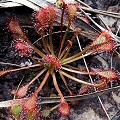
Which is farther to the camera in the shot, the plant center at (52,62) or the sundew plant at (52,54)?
the plant center at (52,62)

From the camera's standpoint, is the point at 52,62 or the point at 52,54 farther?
the point at 52,54

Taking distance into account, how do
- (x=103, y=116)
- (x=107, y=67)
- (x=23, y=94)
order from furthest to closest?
(x=107, y=67) < (x=103, y=116) < (x=23, y=94)

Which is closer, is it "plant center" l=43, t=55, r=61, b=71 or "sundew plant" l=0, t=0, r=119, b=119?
"sundew plant" l=0, t=0, r=119, b=119

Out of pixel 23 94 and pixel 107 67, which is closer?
pixel 23 94

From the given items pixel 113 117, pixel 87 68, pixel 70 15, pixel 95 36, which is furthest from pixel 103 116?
pixel 70 15

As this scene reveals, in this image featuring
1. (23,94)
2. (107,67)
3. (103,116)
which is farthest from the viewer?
(107,67)

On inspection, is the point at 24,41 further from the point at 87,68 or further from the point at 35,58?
the point at 87,68

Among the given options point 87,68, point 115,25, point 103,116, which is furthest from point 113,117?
point 115,25

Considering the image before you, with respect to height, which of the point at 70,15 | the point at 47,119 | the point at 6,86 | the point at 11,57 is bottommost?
the point at 47,119

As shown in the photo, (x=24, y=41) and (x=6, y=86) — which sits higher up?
(x=24, y=41)
